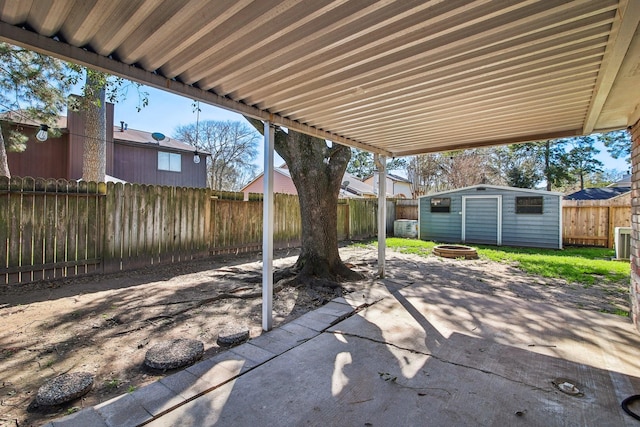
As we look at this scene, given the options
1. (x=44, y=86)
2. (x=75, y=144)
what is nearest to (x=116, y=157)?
(x=75, y=144)

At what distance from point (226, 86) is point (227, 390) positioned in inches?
92.2

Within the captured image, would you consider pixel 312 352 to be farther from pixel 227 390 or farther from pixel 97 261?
pixel 97 261

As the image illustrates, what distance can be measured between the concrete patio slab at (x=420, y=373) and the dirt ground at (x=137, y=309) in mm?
411

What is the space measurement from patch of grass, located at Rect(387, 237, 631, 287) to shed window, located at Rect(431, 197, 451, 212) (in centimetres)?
225

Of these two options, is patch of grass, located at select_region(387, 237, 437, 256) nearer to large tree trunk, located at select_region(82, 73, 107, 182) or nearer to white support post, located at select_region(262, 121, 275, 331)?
white support post, located at select_region(262, 121, 275, 331)

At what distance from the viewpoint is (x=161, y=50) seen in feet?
6.57

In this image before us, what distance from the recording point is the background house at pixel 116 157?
37.3ft

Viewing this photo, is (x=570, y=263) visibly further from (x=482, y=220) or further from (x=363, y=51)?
(x=363, y=51)

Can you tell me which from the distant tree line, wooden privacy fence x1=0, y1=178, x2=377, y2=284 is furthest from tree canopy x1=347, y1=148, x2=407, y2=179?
wooden privacy fence x1=0, y1=178, x2=377, y2=284

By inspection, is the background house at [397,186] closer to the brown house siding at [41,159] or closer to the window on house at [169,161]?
the window on house at [169,161]

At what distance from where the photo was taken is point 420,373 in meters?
2.23

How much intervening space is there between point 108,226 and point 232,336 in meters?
3.85

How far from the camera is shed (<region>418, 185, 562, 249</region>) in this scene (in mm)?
9414

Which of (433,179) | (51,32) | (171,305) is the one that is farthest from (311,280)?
Result: (433,179)
